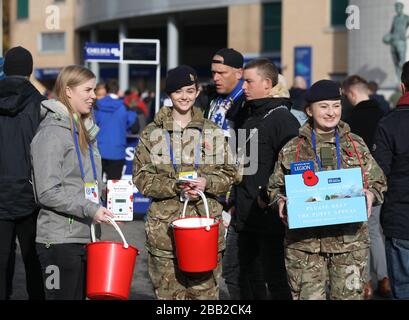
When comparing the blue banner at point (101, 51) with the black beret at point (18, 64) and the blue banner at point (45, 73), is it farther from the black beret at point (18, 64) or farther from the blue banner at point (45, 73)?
the blue banner at point (45, 73)

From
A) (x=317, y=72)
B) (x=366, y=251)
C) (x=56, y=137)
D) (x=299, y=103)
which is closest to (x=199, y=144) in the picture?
(x=56, y=137)

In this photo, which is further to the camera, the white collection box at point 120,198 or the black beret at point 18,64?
the black beret at point 18,64

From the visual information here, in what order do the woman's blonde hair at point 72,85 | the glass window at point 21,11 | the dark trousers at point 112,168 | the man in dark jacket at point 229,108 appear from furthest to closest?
the glass window at point 21,11 → the dark trousers at point 112,168 → the man in dark jacket at point 229,108 → the woman's blonde hair at point 72,85

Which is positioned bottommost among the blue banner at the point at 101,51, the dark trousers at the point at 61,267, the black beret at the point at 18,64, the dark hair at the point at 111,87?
the dark trousers at the point at 61,267

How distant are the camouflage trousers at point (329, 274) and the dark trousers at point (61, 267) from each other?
4.46ft

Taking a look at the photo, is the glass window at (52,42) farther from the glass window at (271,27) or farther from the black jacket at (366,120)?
the black jacket at (366,120)

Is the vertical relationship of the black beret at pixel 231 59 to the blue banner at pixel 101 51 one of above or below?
below

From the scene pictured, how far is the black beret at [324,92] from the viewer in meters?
5.24

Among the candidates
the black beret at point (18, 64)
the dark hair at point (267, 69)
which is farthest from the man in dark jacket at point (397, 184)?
the black beret at point (18, 64)

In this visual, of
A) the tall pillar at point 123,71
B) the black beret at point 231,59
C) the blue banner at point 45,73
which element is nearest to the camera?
the black beret at point 231,59

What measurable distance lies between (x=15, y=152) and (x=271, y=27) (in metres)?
29.7
